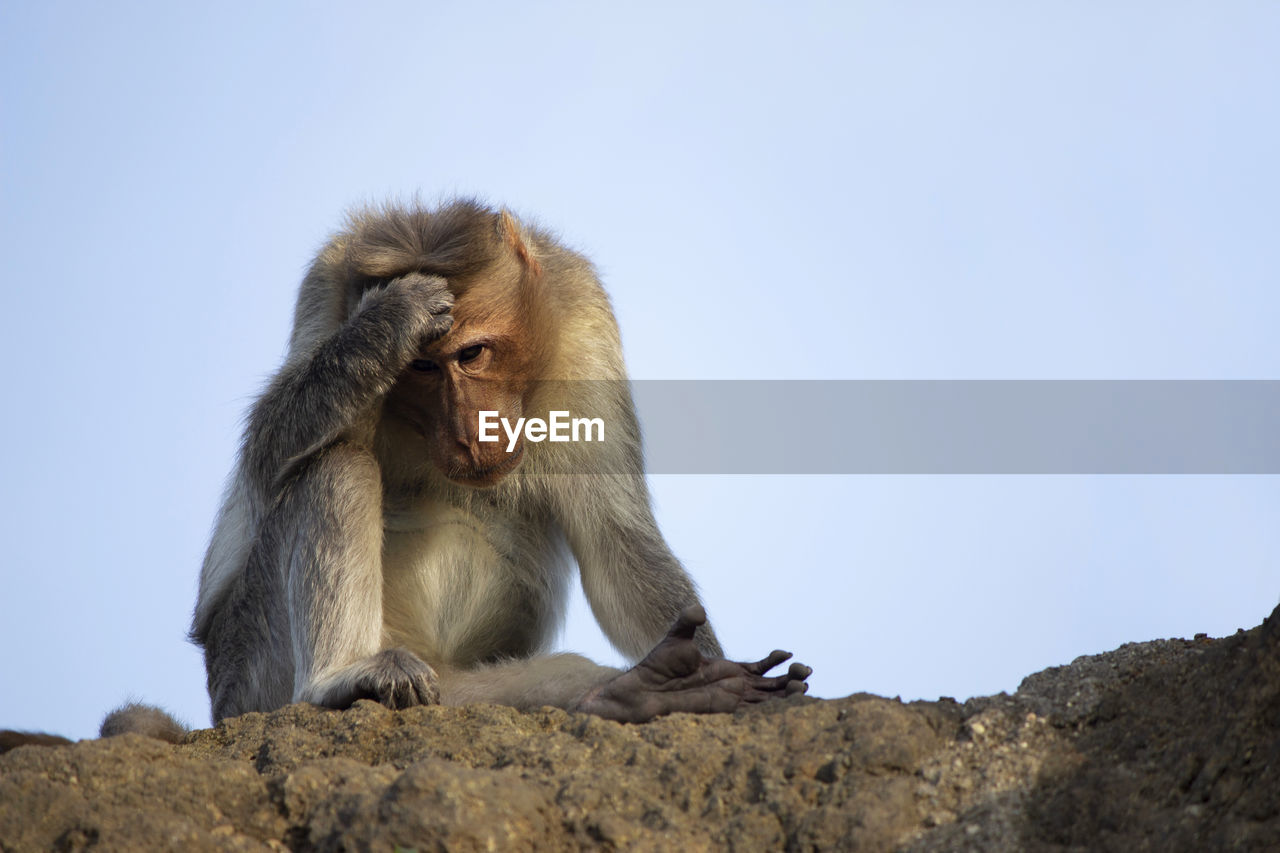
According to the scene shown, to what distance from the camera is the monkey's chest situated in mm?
5621

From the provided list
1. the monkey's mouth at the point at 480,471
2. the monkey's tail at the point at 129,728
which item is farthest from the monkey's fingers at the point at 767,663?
the monkey's tail at the point at 129,728

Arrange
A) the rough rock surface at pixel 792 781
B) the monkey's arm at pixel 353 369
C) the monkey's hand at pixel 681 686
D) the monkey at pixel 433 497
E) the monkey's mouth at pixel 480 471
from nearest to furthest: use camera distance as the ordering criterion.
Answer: the rough rock surface at pixel 792 781, the monkey's hand at pixel 681 686, the monkey at pixel 433 497, the monkey's arm at pixel 353 369, the monkey's mouth at pixel 480 471

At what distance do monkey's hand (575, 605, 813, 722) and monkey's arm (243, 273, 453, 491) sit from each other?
152cm

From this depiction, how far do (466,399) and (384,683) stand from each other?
4.14 feet

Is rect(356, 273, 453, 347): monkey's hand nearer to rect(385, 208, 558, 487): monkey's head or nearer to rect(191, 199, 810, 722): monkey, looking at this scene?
rect(191, 199, 810, 722): monkey

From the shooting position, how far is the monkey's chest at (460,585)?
5.62 m

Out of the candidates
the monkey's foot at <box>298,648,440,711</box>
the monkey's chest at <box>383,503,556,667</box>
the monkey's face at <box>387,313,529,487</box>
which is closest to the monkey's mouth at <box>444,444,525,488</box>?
the monkey's face at <box>387,313,529,487</box>

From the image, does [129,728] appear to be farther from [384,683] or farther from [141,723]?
[384,683]

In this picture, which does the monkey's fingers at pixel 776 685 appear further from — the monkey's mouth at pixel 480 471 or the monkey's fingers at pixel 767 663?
the monkey's mouth at pixel 480 471

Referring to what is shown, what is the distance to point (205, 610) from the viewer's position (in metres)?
6.09

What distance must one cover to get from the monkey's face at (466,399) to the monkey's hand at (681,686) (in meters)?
1.24

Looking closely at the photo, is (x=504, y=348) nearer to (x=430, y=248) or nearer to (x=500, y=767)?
(x=430, y=248)

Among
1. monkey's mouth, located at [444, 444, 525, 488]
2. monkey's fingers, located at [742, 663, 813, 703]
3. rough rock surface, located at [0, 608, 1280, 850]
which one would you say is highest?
monkey's mouth, located at [444, 444, 525, 488]

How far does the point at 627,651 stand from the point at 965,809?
2.63 meters
